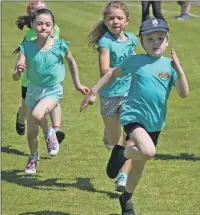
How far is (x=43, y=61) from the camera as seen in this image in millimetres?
8055

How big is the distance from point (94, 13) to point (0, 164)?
57.3 feet

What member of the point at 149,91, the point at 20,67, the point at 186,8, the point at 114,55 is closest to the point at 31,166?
the point at 20,67

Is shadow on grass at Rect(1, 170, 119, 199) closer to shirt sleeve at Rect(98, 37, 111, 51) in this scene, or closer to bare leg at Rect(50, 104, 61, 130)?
bare leg at Rect(50, 104, 61, 130)

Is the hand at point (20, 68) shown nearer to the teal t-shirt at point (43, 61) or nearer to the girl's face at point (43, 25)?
the teal t-shirt at point (43, 61)

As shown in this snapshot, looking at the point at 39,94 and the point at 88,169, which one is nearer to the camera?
the point at 39,94

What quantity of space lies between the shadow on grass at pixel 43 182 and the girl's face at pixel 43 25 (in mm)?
1697

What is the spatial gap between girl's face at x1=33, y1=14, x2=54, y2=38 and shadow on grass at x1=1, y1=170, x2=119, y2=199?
66.8 inches

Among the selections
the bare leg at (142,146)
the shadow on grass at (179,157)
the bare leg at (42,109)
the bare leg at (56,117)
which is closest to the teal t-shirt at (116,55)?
the bare leg at (42,109)

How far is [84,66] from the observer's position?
16844mm

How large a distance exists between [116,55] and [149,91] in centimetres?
137

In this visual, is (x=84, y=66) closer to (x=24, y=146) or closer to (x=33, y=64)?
(x=24, y=146)

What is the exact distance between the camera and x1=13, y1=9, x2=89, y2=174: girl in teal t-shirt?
798 centimetres

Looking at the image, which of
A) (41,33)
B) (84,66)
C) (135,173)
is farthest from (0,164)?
(84,66)

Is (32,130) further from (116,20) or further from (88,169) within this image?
(116,20)
